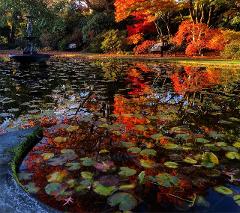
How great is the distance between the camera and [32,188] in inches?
129

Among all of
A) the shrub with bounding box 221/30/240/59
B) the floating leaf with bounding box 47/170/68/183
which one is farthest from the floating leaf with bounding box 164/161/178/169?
the shrub with bounding box 221/30/240/59

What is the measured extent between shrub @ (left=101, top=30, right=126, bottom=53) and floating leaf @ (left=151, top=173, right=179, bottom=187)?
24.2 metres

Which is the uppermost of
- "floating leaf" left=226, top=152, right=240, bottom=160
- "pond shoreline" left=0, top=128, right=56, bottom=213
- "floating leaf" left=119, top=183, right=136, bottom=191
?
"pond shoreline" left=0, top=128, right=56, bottom=213

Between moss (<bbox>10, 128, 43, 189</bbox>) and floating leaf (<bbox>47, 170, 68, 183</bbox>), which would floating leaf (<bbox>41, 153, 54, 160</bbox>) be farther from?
floating leaf (<bbox>47, 170, 68, 183</bbox>)

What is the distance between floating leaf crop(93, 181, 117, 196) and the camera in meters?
3.22

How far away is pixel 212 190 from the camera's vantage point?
3.46 metres

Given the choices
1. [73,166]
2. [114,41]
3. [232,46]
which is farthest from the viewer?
[114,41]

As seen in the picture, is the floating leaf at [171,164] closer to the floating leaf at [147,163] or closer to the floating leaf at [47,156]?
the floating leaf at [147,163]

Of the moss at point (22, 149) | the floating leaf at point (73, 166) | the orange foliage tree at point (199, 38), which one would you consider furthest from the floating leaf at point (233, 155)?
the orange foliage tree at point (199, 38)

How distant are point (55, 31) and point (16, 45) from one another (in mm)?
5169

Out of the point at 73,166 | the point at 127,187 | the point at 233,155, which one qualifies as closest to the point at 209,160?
the point at 233,155

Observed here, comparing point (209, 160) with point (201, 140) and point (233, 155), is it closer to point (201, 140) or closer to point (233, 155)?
point (233, 155)

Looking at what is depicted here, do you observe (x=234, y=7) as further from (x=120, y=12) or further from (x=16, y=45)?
(x=16, y=45)

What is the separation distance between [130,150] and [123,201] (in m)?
1.35
